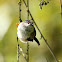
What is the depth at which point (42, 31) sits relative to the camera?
0.99m

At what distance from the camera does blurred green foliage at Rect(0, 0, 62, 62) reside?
99 centimetres

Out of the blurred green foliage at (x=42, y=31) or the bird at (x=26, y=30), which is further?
the blurred green foliage at (x=42, y=31)

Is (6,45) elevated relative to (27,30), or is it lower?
lower

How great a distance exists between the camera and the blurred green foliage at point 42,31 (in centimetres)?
99

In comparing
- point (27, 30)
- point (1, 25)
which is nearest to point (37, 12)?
point (1, 25)

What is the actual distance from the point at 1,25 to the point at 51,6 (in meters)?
0.42

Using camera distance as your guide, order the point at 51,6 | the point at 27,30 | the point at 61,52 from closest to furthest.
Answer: the point at 27,30 → the point at 51,6 → the point at 61,52

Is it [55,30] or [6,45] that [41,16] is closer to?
[55,30]

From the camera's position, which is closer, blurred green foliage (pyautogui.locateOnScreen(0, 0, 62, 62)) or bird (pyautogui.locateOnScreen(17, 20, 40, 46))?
bird (pyautogui.locateOnScreen(17, 20, 40, 46))

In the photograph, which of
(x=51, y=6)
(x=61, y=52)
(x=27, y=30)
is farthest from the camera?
(x=61, y=52)

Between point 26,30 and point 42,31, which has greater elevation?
point 26,30

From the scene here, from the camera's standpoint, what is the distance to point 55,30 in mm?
1033

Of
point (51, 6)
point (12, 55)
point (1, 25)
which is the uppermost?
point (51, 6)

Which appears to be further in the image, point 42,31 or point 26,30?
point 42,31
